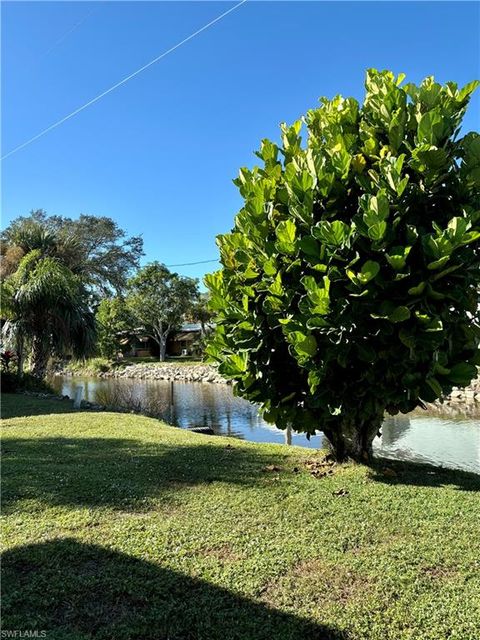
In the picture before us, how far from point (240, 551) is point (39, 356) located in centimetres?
1427

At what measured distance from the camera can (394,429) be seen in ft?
37.7

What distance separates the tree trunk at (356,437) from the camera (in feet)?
15.9

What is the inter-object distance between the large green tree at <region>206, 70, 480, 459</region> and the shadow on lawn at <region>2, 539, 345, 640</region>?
198 cm

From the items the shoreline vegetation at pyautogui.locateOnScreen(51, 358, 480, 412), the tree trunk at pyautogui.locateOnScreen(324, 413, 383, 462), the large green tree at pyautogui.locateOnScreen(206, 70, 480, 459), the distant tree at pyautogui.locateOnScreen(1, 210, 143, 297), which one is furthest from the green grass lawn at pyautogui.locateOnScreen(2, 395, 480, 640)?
the distant tree at pyautogui.locateOnScreen(1, 210, 143, 297)

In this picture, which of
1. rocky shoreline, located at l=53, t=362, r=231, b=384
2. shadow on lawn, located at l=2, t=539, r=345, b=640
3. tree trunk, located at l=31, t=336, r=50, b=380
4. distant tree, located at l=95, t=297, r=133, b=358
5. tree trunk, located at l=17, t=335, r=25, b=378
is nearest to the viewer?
shadow on lawn, located at l=2, t=539, r=345, b=640

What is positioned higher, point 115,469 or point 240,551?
point 115,469

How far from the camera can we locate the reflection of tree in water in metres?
10.2

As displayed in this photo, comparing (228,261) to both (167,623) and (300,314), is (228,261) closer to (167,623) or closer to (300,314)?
(300,314)

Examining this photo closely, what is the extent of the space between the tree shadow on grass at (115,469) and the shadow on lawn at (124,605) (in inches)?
36.3

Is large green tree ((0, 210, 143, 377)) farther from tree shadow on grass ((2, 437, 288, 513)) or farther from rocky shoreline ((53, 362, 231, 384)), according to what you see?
rocky shoreline ((53, 362, 231, 384))

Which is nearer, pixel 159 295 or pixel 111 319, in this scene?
pixel 159 295

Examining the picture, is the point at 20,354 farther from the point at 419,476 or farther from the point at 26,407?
the point at 419,476

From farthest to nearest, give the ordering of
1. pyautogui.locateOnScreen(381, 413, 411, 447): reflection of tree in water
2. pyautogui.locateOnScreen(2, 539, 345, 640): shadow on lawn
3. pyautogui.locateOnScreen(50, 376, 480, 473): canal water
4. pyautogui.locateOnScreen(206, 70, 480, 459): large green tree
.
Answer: pyautogui.locateOnScreen(381, 413, 411, 447): reflection of tree in water < pyautogui.locateOnScreen(50, 376, 480, 473): canal water < pyautogui.locateOnScreen(206, 70, 480, 459): large green tree < pyautogui.locateOnScreen(2, 539, 345, 640): shadow on lawn

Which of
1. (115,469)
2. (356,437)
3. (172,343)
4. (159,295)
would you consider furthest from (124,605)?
(172,343)
